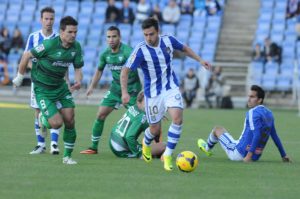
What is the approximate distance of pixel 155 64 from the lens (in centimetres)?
1234

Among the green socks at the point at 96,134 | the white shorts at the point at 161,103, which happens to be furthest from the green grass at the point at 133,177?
the white shorts at the point at 161,103

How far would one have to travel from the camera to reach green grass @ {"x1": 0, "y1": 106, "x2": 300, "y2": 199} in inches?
372

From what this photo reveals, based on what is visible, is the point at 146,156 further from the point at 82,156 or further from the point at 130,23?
the point at 130,23

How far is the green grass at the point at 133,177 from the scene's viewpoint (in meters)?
9.45

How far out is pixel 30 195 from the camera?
9.15 m

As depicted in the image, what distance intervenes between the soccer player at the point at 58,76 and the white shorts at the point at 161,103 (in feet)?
3.42

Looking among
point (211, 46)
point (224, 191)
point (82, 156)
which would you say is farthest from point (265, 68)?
point (224, 191)

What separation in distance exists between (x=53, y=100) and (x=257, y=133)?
2.88m

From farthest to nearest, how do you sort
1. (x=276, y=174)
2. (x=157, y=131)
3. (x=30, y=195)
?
(x=157, y=131) → (x=276, y=174) → (x=30, y=195)

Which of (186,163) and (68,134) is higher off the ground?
(68,134)

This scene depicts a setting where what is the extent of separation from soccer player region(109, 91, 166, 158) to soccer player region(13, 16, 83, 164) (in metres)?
1.12

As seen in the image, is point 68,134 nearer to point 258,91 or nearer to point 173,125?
point 173,125

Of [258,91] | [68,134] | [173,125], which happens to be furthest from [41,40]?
[258,91]

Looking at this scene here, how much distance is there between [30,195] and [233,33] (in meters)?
25.2
